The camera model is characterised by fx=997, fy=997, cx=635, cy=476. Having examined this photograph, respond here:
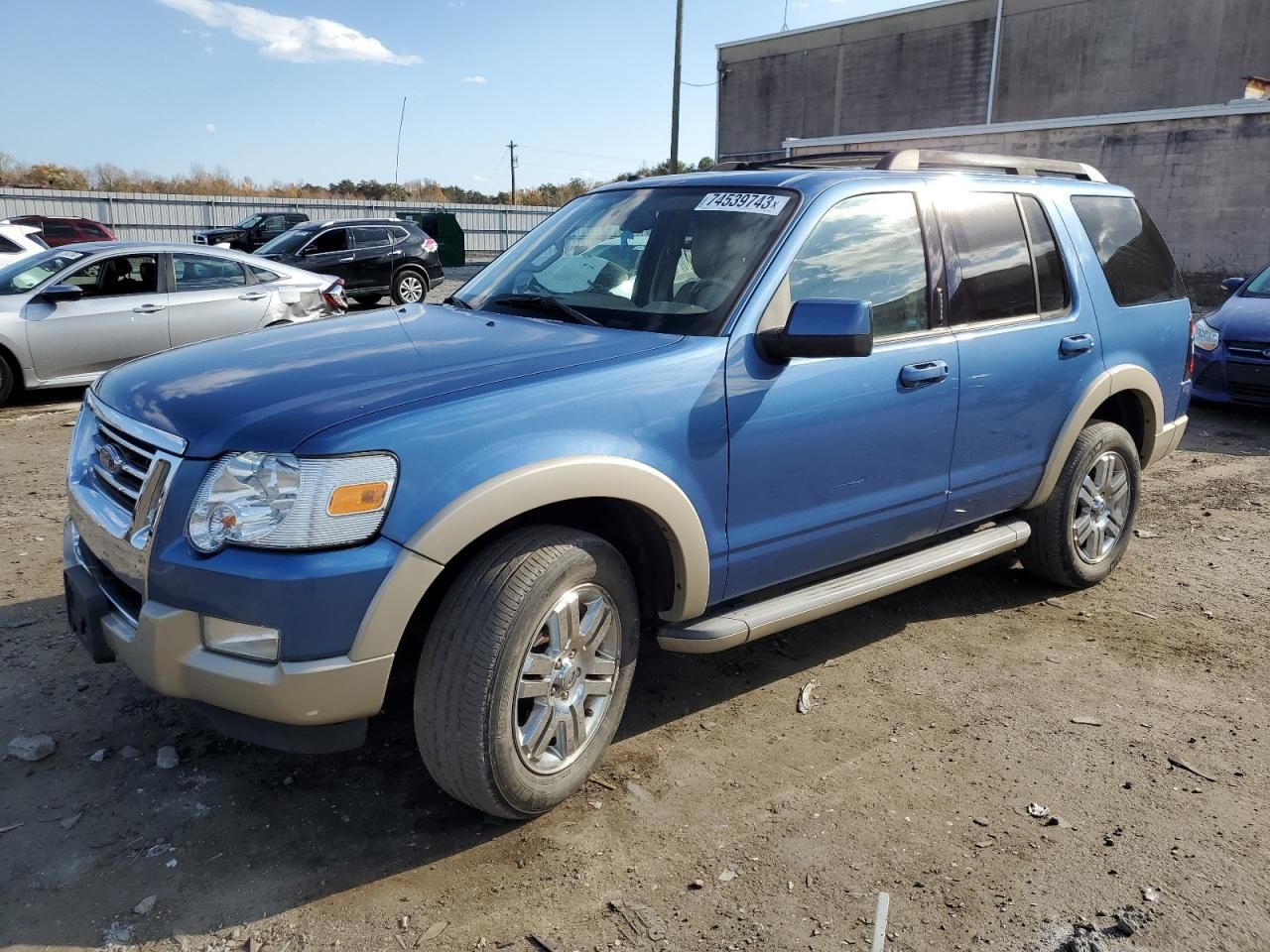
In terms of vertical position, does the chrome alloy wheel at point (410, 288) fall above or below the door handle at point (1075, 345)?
below

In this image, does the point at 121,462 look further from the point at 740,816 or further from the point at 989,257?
the point at 989,257

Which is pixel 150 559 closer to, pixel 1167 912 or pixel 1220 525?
pixel 1167 912

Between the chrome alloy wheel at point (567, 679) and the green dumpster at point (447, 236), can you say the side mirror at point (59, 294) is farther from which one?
the green dumpster at point (447, 236)

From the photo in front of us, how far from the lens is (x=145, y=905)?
2590 millimetres

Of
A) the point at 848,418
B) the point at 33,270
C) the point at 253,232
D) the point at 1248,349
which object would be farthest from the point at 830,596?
the point at 253,232

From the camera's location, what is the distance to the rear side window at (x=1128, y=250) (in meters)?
4.68

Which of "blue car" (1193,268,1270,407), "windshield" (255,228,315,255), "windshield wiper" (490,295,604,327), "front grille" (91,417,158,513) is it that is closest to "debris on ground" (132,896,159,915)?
"front grille" (91,417,158,513)

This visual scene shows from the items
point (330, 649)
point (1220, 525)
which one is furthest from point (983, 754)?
point (1220, 525)

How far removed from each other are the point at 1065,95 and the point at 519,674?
117 feet

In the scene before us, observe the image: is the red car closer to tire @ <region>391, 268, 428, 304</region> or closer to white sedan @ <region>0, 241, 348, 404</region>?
tire @ <region>391, 268, 428, 304</region>

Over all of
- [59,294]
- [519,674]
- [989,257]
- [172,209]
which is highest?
[172,209]

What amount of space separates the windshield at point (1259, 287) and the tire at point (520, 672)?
28.4 feet

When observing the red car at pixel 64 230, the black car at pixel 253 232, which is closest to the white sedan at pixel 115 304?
the red car at pixel 64 230

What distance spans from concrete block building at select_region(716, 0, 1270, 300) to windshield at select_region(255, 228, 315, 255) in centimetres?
725
